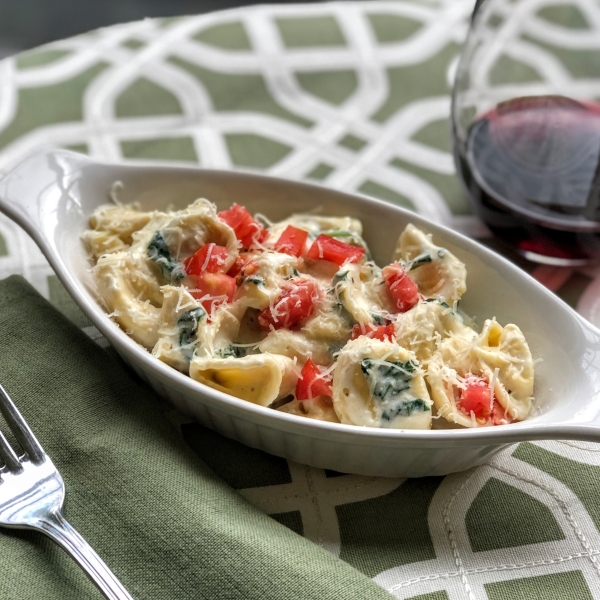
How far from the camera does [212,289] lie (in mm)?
1492

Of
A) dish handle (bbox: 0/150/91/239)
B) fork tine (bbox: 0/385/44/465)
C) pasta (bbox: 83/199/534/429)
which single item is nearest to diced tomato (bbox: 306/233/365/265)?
pasta (bbox: 83/199/534/429)

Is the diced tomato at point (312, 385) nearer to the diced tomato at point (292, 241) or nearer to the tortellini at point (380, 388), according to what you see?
the tortellini at point (380, 388)

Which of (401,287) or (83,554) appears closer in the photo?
(83,554)

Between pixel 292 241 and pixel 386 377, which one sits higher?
pixel 292 241

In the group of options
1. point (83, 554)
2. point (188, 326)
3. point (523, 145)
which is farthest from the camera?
point (523, 145)

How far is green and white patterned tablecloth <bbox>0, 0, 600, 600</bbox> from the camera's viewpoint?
4.38 feet

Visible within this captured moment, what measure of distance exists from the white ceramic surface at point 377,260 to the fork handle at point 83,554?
0.95 ft

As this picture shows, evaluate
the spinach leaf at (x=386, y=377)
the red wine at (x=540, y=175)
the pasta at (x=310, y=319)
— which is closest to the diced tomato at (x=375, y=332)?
the pasta at (x=310, y=319)

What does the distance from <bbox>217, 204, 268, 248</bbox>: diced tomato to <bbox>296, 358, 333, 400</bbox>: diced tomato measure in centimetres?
36

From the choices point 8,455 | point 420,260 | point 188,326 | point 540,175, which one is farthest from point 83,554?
point 540,175

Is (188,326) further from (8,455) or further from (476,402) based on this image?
(476,402)

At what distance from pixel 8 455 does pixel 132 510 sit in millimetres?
232

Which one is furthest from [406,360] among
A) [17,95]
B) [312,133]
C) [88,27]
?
[88,27]

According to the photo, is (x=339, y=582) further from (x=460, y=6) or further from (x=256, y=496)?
(x=460, y=6)
